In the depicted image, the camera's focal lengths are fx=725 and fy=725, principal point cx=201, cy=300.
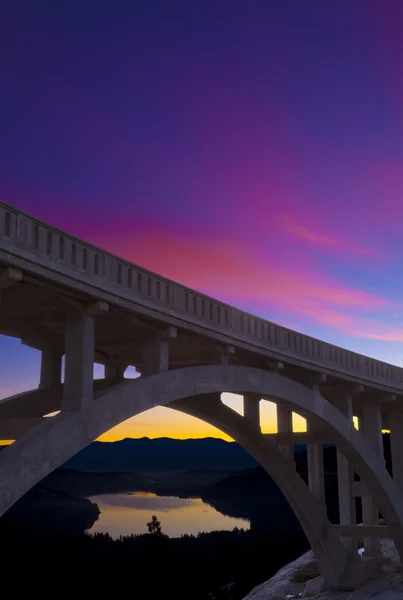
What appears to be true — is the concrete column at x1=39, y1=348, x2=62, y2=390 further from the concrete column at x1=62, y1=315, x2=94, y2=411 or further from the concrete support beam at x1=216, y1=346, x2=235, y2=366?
the concrete column at x1=62, y1=315, x2=94, y2=411

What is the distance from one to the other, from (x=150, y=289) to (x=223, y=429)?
11825mm

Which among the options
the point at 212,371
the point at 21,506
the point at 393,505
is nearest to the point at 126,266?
the point at 212,371

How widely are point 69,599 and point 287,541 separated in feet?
117

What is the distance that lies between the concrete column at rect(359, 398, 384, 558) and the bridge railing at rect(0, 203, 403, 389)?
373 centimetres

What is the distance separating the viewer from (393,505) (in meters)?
30.0

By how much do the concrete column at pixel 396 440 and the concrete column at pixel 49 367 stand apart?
19.2 metres

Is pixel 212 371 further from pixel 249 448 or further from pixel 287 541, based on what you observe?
pixel 287 541

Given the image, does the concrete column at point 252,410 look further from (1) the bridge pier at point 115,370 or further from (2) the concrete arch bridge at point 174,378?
(1) the bridge pier at point 115,370

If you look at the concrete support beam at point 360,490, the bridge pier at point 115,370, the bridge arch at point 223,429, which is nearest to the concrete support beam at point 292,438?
the bridge arch at point 223,429

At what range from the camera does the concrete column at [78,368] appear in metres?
14.6

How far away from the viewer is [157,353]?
712 inches

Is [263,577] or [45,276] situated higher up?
[45,276]

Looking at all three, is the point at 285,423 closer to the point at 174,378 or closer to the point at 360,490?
the point at 360,490

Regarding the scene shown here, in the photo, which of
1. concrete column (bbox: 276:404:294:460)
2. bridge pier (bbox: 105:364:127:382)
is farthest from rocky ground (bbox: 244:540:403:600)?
bridge pier (bbox: 105:364:127:382)
